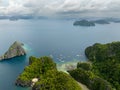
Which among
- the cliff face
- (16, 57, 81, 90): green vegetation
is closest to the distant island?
(16, 57, 81, 90): green vegetation

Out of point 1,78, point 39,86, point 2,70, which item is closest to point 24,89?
point 39,86

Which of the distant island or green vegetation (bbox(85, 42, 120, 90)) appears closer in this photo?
the distant island

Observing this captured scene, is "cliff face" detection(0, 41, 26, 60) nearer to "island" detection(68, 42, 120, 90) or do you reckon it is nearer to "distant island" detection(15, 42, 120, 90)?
"distant island" detection(15, 42, 120, 90)

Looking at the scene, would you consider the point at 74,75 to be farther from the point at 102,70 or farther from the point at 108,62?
the point at 108,62

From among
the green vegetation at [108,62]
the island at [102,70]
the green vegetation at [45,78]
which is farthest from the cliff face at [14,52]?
the island at [102,70]

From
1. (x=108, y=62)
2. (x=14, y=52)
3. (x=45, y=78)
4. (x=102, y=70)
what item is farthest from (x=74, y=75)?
(x=14, y=52)
